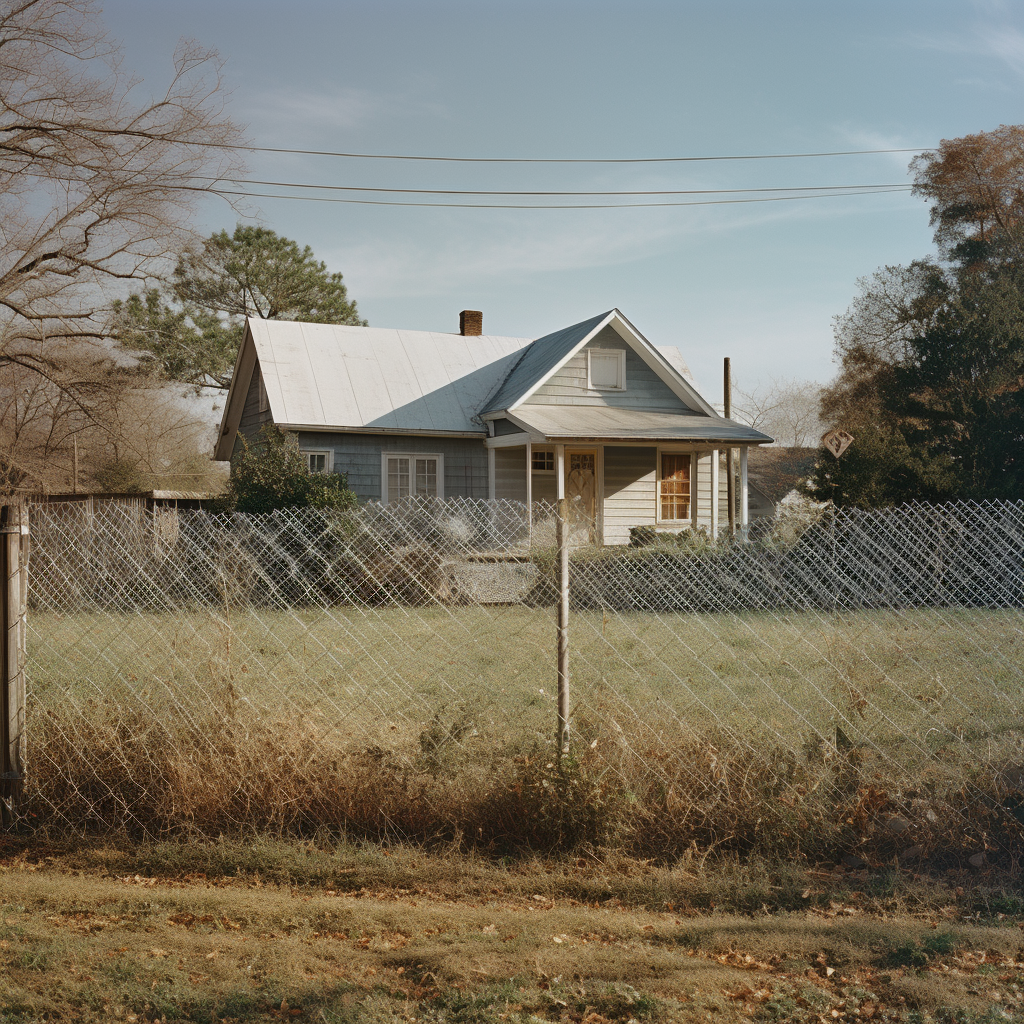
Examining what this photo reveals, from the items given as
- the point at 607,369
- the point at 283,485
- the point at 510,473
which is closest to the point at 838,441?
the point at 607,369

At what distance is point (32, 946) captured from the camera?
3557 millimetres

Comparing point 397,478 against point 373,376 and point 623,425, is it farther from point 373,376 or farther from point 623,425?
point 623,425

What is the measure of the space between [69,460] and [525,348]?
45.4 feet

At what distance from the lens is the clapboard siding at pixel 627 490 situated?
66.1 ft

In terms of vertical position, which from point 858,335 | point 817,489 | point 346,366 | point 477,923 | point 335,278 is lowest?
point 477,923

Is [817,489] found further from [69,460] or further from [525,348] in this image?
[69,460]

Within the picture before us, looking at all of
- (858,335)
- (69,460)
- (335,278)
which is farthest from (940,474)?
(335,278)

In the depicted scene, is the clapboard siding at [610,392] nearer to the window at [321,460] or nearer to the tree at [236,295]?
the window at [321,460]

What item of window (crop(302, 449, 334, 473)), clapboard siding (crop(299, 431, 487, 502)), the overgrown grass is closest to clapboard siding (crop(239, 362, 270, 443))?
window (crop(302, 449, 334, 473))

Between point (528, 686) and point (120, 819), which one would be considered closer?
point (120, 819)

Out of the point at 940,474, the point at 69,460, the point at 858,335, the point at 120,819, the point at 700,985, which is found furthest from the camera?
the point at 858,335

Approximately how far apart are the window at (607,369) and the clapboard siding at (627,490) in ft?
4.68

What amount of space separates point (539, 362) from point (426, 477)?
12.1 feet

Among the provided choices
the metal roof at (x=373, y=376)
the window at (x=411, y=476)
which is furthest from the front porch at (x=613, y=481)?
the metal roof at (x=373, y=376)
